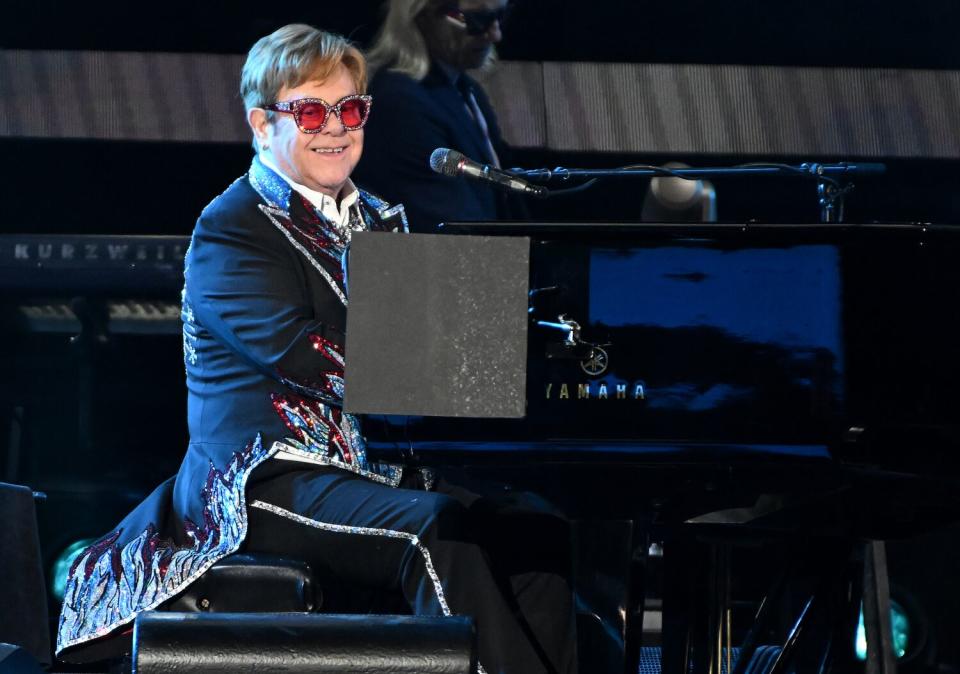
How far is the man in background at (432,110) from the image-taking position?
12.0 ft

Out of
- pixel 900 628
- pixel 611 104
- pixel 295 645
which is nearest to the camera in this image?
pixel 295 645

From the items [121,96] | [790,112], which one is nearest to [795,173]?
[790,112]

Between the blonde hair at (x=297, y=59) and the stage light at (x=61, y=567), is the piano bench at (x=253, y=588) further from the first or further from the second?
the stage light at (x=61, y=567)

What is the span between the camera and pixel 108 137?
403 cm

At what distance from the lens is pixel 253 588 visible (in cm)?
230

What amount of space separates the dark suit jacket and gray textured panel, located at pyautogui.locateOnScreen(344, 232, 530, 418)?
68.7 inches

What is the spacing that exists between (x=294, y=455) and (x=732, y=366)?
0.89 m

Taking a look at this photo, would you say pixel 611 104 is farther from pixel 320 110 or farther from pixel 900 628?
pixel 900 628

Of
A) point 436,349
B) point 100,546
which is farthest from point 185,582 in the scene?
point 436,349

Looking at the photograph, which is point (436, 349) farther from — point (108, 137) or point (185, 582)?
point (108, 137)

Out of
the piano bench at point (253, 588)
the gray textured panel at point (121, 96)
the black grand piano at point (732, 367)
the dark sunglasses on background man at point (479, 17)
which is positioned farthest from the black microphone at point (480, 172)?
the gray textured panel at point (121, 96)

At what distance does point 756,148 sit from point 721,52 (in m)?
0.30

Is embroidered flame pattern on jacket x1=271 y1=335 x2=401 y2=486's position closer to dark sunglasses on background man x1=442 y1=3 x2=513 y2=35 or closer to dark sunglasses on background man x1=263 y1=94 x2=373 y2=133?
dark sunglasses on background man x1=263 y1=94 x2=373 y2=133

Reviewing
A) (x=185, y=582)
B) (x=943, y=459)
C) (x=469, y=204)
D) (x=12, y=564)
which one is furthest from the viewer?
(x=469, y=204)
